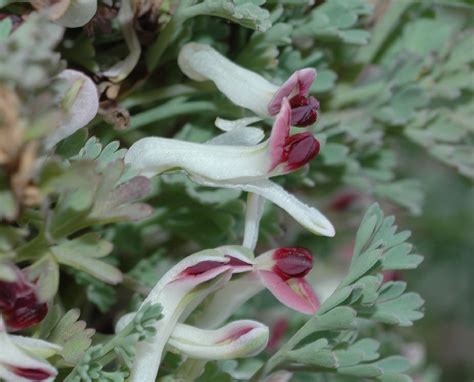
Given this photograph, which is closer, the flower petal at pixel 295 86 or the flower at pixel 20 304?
the flower at pixel 20 304

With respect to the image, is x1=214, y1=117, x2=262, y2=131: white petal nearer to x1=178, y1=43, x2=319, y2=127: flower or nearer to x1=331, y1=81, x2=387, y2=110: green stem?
x1=178, y1=43, x2=319, y2=127: flower

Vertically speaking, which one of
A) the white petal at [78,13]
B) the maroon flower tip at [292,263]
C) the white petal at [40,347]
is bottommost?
the maroon flower tip at [292,263]

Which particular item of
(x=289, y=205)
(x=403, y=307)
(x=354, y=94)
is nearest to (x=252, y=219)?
(x=289, y=205)

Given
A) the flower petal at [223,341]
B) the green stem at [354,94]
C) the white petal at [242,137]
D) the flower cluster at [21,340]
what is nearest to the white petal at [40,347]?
the flower cluster at [21,340]

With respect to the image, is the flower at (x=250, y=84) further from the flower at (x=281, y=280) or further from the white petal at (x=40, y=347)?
the white petal at (x=40, y=347)

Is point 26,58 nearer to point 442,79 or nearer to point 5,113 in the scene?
point 5,113

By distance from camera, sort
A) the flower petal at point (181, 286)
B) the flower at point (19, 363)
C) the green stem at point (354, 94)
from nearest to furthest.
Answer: the flower at point (19, 363), the flower petal at point (181, 286), the green stem at point (354, 94)
